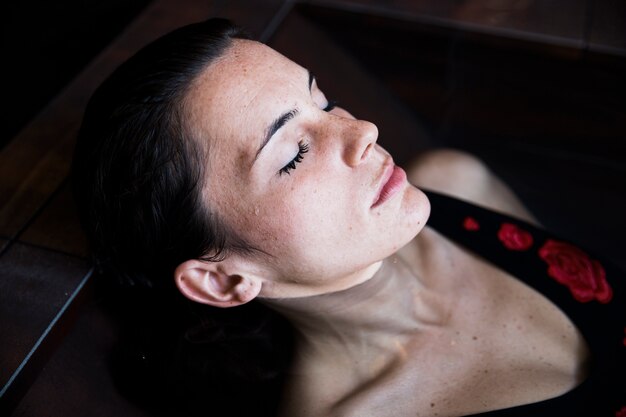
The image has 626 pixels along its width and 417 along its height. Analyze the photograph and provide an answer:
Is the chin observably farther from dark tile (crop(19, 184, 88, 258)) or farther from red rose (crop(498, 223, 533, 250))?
dark tile (crop(19, 184, 88, 258))

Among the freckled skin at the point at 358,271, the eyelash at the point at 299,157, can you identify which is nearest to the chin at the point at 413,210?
the freckled skin at the point at 358,271

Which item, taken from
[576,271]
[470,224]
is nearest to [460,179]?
[470,224]

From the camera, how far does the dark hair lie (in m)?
0.76

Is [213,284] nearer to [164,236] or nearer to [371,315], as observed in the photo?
[164,236]

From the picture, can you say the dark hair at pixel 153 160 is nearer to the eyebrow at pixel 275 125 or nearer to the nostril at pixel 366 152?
the eyebrow at pixel 275 125

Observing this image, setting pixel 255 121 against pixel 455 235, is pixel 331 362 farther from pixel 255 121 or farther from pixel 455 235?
pixel 255 121

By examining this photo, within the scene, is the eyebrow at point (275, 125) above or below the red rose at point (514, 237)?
above

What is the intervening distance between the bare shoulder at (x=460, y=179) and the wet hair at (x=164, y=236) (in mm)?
399

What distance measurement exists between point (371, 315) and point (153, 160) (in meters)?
0.41

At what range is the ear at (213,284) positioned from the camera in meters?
0.83

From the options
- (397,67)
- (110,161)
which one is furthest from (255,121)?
(397,67)

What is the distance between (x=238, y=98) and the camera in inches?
29.0

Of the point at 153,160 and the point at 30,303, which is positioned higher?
the point at 153,160

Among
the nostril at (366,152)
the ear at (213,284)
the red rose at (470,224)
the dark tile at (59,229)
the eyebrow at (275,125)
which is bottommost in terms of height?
the red rose at (470,224)
